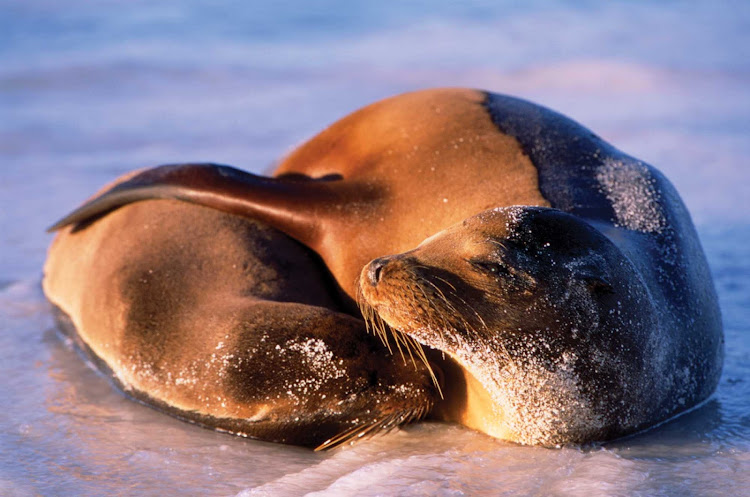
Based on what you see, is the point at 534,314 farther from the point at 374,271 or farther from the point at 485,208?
the point at 485,208

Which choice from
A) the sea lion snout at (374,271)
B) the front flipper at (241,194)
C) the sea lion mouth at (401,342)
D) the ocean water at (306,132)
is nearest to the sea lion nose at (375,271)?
the sea lion snout at (374,271)

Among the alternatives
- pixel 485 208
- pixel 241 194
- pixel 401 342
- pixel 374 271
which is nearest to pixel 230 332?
pixel 401 342

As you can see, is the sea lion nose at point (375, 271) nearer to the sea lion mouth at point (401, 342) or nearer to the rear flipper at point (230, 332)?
the sea lion mouth at point (401, 342)

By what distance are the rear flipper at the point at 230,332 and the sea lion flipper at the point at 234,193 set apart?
5cm

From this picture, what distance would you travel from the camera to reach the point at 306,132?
31.0 feet

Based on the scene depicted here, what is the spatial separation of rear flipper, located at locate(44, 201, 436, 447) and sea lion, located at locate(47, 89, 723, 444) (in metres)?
0.12

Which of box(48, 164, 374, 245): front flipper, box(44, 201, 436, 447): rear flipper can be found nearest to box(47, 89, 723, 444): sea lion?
box(48, 164, 374, 245): front flipper

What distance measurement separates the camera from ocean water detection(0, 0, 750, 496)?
326 cm

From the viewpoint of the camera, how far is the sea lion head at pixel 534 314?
3.14 metres

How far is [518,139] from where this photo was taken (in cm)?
430

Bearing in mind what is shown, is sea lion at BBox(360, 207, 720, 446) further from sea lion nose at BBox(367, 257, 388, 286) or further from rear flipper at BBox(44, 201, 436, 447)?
rear flipper at BBox(44, 201, 436, 447)

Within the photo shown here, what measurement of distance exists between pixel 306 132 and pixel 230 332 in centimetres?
594

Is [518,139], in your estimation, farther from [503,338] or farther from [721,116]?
[721,116]

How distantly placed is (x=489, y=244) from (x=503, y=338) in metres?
0.30
